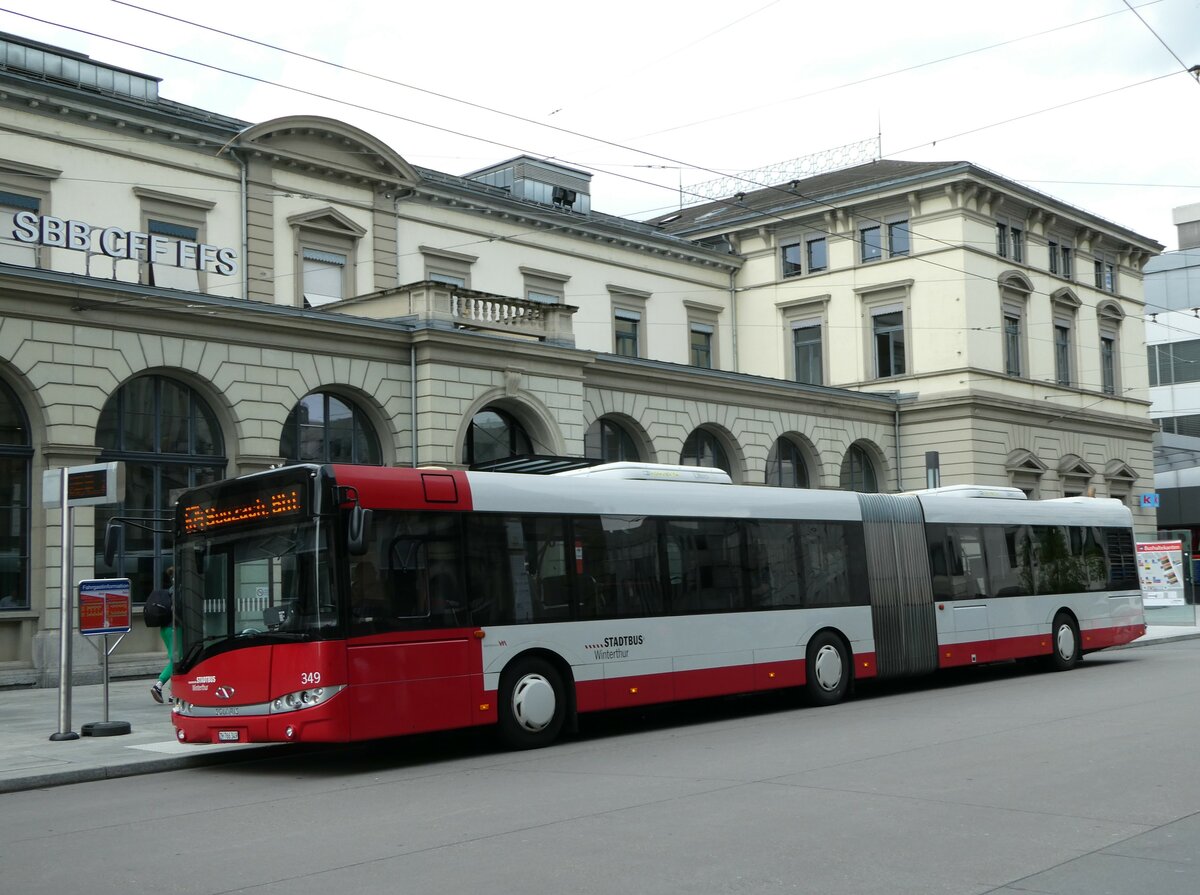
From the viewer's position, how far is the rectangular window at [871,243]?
42562 millimetres

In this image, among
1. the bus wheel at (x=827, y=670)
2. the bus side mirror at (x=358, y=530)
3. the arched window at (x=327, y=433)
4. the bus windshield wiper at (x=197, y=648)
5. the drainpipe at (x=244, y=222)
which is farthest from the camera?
the drainpipe at (x=244, y=222)

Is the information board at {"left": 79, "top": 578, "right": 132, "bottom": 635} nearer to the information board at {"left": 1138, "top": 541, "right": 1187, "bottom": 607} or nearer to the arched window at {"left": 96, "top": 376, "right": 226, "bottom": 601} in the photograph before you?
the arched window at {"left": 96, "top": 376, "right": 226, "bottom": 601}

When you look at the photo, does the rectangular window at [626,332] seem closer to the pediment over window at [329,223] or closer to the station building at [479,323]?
the station building at [479,323]

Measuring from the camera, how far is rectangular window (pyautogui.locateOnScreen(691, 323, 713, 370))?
43.3 metres

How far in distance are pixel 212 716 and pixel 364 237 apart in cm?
2079

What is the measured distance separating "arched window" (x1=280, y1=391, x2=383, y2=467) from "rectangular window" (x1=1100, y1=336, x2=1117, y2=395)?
31624 millimetres

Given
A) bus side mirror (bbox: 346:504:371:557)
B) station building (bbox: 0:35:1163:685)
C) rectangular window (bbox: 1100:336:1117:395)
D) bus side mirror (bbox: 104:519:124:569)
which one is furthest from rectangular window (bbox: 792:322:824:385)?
bus side mirror (bbox: 346:504:371:557)

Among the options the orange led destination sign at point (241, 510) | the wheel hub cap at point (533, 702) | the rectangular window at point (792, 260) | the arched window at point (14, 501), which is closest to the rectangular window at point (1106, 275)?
the rectangular window at point (792, 260)

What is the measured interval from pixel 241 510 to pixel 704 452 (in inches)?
891

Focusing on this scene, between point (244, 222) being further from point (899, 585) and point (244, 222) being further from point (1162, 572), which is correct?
point (1162, 572)

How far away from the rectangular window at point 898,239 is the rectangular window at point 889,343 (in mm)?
1883

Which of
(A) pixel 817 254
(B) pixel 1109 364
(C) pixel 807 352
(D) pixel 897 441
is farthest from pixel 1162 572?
(B) pixel 1109 364

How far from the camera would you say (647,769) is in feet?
39.3

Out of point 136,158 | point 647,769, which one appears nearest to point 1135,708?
point 647,769
